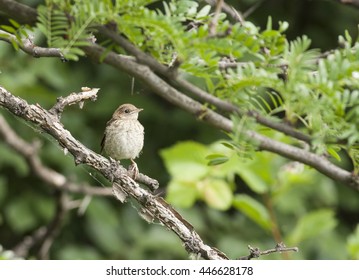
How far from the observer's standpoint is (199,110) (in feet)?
5.25

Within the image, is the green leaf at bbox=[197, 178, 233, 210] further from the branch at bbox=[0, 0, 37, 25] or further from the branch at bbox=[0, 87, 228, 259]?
the branch at bbox=[0, 0, 37, 25]

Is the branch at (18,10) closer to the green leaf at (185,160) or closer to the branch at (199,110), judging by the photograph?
the branch at (199,110)

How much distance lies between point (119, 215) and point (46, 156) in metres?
0.82

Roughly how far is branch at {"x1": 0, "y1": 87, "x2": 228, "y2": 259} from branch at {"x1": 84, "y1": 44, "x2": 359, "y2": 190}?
17.8 inches

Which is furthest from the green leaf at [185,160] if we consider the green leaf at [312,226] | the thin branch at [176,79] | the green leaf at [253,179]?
the thin branch at [176,79]

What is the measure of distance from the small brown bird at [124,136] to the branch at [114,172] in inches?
19.7

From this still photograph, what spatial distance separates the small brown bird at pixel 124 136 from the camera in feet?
9.53

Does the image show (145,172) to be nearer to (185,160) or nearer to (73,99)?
(185,160)

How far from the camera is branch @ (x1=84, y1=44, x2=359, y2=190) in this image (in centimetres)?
157

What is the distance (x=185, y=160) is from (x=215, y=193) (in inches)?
15.3

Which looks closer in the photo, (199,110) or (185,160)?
(199,110)

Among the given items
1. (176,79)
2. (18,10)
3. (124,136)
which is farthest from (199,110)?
(124,136)
